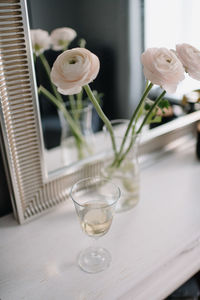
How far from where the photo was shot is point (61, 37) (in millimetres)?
579

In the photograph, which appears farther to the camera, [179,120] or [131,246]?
[179,120]

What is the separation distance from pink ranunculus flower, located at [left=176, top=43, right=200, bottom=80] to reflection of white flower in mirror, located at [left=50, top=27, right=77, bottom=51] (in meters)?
0.22

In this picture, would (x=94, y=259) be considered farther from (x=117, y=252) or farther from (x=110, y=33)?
(x=110, y=33)

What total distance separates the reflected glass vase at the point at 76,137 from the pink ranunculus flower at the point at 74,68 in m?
0.20

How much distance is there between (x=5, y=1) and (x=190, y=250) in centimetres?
53

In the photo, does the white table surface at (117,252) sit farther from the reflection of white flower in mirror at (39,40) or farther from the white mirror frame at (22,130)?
the reflection of white flower in mirror at (39,40)

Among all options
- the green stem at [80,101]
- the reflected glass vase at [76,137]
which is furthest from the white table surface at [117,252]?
the green stem at [80,101]

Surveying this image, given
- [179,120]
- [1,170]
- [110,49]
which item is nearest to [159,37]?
[110,49]

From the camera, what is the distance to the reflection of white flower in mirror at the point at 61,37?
57 centimetres

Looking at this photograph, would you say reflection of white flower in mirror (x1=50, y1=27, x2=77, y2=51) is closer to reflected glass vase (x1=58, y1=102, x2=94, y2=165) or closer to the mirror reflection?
the mirror reflection

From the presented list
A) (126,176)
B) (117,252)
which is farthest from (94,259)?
(126,176)

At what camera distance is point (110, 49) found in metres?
0.65

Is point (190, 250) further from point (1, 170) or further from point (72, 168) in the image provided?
point (1, 170)

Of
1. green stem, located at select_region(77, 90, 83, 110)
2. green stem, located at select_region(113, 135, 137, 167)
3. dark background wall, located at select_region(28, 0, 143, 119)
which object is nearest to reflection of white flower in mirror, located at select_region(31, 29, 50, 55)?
dark background wall, located at select_region(28, 0, 143, 119)
